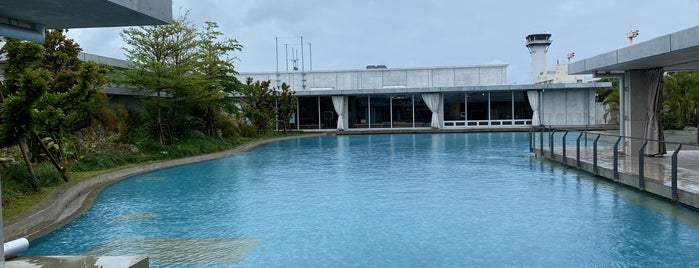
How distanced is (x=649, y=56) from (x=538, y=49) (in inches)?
2370

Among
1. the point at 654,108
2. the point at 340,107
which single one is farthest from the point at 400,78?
the point at 654,108

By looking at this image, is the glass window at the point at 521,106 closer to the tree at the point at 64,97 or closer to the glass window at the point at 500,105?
the glass window at the point at 500,105

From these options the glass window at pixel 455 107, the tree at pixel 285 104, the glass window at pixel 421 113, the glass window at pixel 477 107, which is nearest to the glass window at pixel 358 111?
the glass window at pixel 421 113

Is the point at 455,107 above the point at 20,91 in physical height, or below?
above

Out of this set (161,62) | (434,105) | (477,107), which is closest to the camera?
(161,62)

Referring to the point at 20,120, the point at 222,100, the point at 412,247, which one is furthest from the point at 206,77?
the point at 412,247

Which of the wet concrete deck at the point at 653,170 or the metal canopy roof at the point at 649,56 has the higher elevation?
the metal canopy roof at the point at 649,56

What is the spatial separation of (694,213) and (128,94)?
1749 cm

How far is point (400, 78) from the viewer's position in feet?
128

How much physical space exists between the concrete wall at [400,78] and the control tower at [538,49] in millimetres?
29027

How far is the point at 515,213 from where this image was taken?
7625 mm

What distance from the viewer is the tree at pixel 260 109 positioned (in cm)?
2752

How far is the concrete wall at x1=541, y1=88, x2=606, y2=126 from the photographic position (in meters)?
33.2

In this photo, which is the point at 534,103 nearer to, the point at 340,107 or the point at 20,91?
the point at 340,107
